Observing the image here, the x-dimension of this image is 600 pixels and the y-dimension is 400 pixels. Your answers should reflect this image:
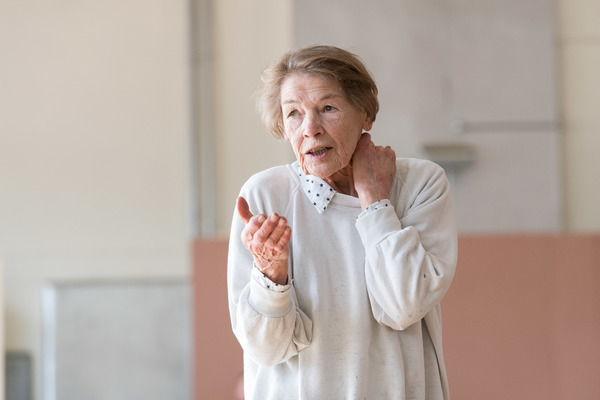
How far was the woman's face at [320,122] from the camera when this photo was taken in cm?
168

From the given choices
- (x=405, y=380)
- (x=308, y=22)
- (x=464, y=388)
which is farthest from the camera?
(x=308, y=22)

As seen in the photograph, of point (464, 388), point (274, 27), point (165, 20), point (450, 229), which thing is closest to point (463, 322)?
point (464, 388)

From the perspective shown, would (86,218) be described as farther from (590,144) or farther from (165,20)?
(590,144)

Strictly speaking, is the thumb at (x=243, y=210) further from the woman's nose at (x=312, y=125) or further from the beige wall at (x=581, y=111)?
the beige wall at (x=581, y=111)

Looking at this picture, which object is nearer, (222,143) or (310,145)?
(310,145)

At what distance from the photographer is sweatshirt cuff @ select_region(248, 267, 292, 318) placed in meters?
1.54

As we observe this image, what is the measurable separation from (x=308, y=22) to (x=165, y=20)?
1.06 meters

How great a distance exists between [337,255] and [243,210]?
210 millimetres

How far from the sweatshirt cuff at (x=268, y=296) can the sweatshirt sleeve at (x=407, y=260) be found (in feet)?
0.54

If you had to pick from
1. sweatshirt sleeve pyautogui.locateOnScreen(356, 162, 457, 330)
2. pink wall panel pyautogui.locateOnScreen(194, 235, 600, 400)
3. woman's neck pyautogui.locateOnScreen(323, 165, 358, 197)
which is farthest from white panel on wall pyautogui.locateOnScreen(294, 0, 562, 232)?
sweatshirt sleeve pyautogui.locateOnScreen(356, 162, 457, 330)

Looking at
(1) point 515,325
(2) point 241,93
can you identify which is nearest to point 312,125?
(1) point 515,325

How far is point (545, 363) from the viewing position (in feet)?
12.9

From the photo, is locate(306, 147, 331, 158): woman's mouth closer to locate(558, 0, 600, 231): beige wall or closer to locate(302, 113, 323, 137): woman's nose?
locate(302, 113, 323, 137): woman's nose

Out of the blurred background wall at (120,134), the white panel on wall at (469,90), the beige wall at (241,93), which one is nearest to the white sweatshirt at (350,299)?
the white panel on wall at (469,90)
